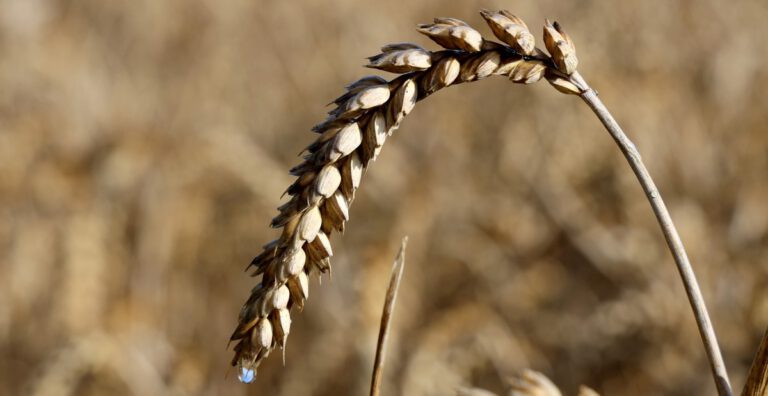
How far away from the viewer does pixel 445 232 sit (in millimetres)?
3213

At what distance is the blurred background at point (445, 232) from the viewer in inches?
101

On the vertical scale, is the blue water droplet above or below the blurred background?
below

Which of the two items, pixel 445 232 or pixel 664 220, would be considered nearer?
pixel 664 220

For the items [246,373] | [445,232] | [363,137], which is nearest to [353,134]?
[363,137]

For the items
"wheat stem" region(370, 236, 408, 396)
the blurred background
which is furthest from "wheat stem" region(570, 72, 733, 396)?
the blurred background

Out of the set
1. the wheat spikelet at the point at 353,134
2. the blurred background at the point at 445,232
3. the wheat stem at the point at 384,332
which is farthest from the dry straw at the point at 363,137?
the blurred background at the point at 445,232

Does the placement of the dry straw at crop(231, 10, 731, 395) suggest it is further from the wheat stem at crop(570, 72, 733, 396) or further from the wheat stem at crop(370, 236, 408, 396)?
the wheat stem at crop(370, 236, 408, 396)

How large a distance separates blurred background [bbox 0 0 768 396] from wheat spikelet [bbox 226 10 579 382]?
136cm

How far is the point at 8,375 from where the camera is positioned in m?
2.90

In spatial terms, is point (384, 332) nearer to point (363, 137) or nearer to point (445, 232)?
point (363, 137)

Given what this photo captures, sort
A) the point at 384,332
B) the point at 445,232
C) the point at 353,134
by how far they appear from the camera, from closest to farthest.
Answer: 1. the point at 353,134
2. the point at 384,332
3. the point at 445,232

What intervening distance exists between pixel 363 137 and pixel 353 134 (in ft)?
0.06

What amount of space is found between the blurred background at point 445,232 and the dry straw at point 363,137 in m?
1.35

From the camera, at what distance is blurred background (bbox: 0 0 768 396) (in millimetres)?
2555
